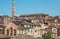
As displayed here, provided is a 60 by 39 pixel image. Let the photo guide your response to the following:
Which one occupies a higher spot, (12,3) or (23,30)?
(12,3)

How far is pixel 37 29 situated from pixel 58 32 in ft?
11.8

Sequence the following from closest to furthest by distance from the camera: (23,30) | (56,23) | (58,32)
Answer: (23,30) → (58,32) → (56,23)

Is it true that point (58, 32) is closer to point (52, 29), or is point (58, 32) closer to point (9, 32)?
point (52, 29)

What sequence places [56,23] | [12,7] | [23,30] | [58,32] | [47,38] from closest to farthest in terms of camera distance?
[47,38], [23,30], [58,32], [56,23], [12,7]

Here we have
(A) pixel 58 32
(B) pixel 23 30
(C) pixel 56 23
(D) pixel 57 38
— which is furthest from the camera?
(C) pixel 56 23

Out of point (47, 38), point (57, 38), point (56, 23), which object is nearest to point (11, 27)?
point (47, 38)

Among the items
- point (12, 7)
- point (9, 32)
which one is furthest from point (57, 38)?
point (12, 7)

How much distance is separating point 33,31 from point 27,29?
3.92ft

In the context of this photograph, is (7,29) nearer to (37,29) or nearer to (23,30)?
(23,30)

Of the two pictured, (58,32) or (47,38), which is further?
(58,32)

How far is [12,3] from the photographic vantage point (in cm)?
7775

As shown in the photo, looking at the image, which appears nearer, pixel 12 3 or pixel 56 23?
pixel 56 23

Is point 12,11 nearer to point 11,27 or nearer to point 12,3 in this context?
point 12,3

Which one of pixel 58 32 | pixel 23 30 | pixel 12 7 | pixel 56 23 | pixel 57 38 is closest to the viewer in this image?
pixel 57 38
